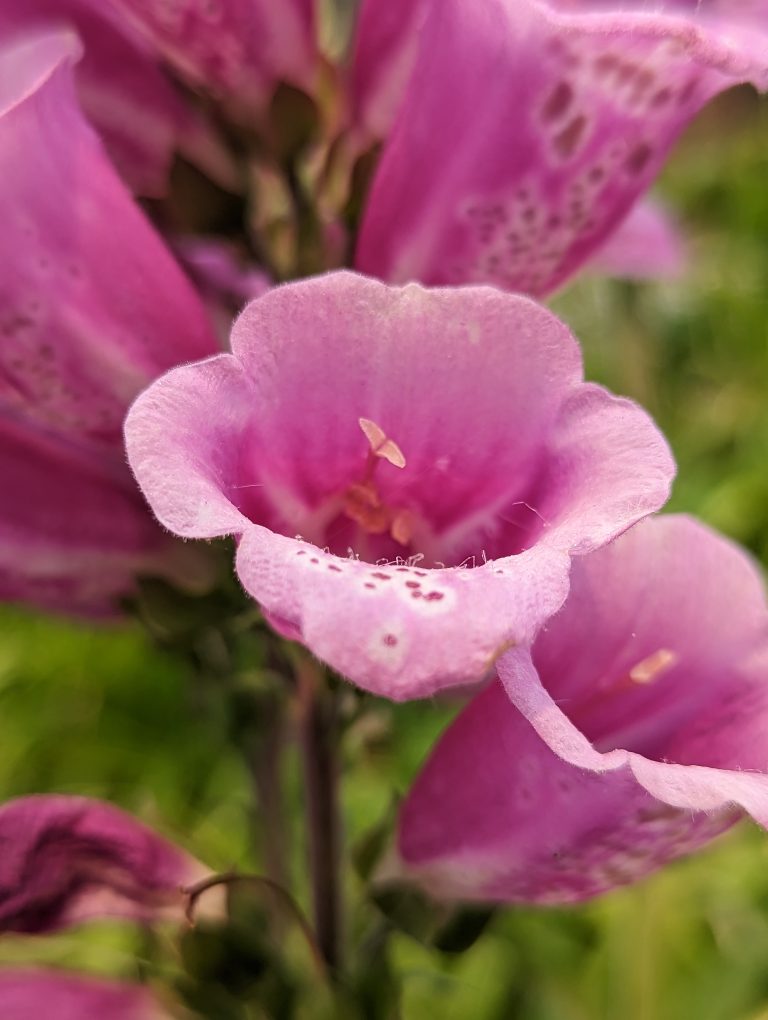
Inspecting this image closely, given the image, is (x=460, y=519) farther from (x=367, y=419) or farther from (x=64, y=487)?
A: (x=64, y=487)

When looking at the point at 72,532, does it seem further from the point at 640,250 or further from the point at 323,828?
the point at 640,250

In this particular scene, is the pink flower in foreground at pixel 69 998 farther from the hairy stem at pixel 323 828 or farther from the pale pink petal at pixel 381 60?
the pale pink petal at pixel 381 60

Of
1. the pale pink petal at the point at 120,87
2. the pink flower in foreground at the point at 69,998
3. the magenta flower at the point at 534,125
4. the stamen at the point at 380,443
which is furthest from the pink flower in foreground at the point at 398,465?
the pink flower in foreground at the point at 69,998

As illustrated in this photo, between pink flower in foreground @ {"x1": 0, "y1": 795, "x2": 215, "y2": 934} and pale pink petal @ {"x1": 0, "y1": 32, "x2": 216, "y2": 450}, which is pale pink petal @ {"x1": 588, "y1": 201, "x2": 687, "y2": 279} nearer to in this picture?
pale pink petal @ {"x1": 0, "y1": 32, "x2": 216, "y2": 450}

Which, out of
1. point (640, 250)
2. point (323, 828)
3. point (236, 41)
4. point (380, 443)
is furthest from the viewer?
point (640, 250)

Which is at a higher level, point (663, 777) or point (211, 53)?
point (211, 53)

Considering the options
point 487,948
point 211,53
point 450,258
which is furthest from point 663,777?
point 487,948

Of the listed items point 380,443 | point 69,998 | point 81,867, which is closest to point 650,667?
point 380,443
